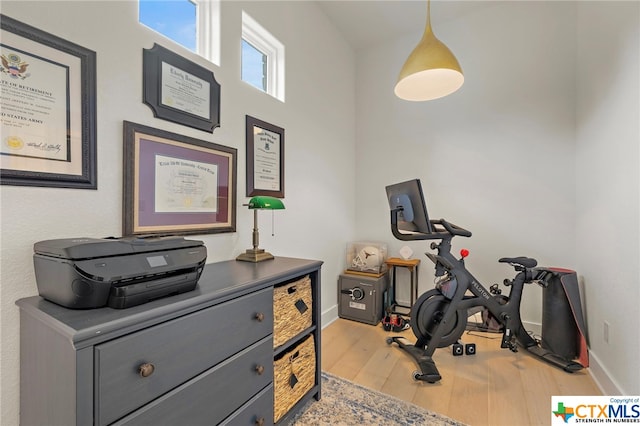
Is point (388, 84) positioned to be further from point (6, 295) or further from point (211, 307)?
point (6, 295)

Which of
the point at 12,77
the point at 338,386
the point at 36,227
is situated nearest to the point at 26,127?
the point at 12,77

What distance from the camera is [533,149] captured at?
268 centimetres

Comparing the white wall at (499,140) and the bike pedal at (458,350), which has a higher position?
the white wall at (499,140)

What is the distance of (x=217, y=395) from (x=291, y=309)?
538 mm

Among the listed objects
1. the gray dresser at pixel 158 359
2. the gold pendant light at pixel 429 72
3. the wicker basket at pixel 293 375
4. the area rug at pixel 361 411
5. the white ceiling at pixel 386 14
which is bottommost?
the area rug at pixel 361 411

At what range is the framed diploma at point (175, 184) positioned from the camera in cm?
133

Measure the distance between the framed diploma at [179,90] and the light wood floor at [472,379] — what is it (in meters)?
1.95

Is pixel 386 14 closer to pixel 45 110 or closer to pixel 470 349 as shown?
pixel 45 110

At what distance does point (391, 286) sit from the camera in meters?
3.21

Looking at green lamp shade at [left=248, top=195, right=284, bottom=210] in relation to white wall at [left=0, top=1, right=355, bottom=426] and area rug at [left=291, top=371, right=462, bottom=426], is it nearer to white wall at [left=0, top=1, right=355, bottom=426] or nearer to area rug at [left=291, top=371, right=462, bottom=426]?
white wall at [left=0, top=1, right=355, bottom=426]

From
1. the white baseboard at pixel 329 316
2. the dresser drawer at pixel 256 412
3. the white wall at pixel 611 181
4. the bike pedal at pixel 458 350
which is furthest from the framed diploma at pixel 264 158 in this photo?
the white wall at pixel 611 181

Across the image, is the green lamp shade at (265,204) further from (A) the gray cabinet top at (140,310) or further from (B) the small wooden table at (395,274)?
(B) the small wooden table at (395,274)

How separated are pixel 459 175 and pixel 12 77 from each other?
3.29 meters

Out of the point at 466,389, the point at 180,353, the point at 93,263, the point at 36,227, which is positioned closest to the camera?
the point at 93,263
